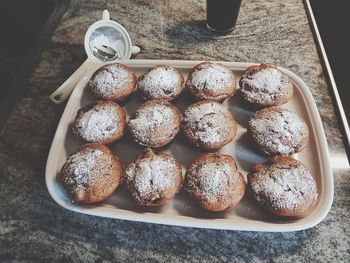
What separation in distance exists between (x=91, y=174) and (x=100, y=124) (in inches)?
7.2

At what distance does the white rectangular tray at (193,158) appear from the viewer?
961mm

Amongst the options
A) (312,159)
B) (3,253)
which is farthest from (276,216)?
(3,253)

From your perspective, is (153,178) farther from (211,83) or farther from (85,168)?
(211,83)

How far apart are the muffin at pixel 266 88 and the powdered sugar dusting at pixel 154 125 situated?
0.89ft

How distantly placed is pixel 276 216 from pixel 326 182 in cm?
18

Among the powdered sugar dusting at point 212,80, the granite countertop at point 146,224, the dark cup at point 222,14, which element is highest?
the dark cup at point 222,14

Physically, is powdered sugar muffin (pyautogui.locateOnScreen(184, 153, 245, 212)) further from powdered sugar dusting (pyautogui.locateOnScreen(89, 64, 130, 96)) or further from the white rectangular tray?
powdered sugar dusting (pyautogui.locateOnScreen(89, 64, 130, 96))

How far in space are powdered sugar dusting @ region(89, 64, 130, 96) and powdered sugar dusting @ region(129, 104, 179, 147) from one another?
0.46 ft

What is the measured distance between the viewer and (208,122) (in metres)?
1.12

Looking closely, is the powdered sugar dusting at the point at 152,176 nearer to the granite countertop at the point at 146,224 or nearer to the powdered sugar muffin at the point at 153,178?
the powdered sugar muffin at the point at 153,178

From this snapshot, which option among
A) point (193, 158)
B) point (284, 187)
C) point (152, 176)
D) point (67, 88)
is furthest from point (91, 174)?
point (284, 187)

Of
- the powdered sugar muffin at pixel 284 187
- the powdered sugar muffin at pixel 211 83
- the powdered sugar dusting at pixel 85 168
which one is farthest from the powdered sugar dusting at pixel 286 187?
the powdered sugar dusting at pixel 85 168

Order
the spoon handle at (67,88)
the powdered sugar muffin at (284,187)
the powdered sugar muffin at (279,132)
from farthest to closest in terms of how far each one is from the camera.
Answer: the spoon handle at (67,88) < the powdered sugar muffin at (279,132) < the powdered sugar muffin at (284,187)

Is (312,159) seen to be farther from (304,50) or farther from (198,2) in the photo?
(198,2)
